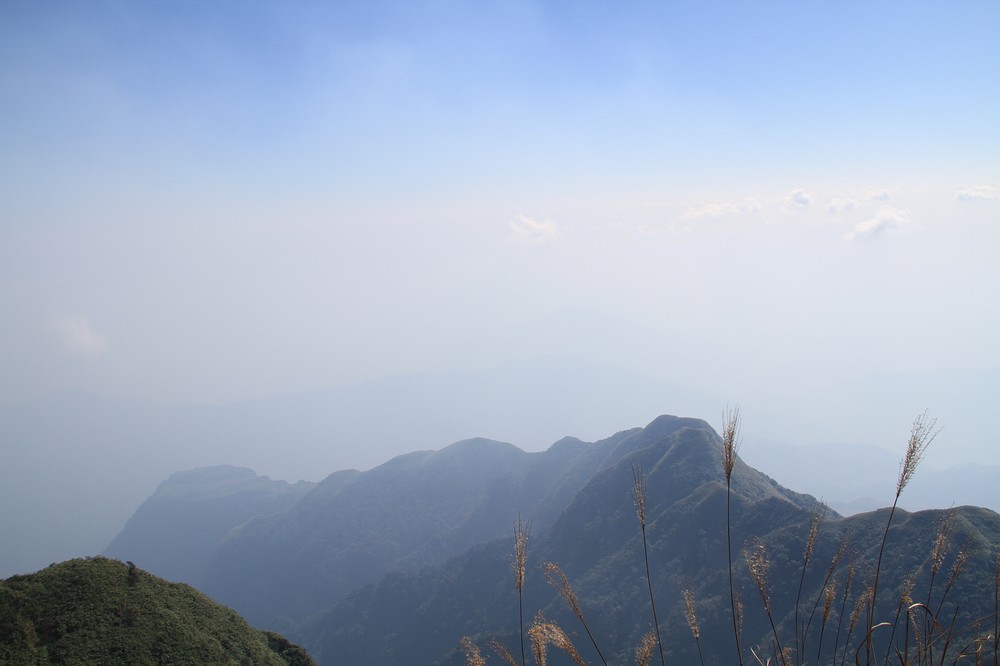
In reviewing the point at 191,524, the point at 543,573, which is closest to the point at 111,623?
the point at 543,573

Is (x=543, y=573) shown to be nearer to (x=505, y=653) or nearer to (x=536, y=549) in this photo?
(x=536, y=549)

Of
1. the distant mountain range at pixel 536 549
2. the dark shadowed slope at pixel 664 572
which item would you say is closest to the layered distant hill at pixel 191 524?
the distant mountain range at pixel 536 549

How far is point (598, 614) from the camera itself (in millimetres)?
59656

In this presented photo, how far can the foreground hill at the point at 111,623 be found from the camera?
29844 millimetres

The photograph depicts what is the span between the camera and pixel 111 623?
32.8 metres

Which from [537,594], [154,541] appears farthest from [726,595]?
[154,541]

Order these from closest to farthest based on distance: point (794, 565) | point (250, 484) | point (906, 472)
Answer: point (906, 472) < point (794, 565) < point (250, 484)

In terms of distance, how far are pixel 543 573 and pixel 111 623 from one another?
38.6 m

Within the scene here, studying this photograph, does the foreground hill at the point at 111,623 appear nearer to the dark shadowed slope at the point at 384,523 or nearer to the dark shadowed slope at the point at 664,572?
the dark shadowed slope at the point at 664,572

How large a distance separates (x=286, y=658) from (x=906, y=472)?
4405 cm

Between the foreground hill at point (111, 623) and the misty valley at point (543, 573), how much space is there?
120 mm

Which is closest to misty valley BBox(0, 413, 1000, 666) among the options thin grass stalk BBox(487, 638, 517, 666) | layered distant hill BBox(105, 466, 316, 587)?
thin grass stalk BBox(487, 638, 517, 666)

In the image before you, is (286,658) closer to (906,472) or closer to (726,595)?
(726,595)

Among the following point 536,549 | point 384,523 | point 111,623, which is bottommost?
point 384,523
